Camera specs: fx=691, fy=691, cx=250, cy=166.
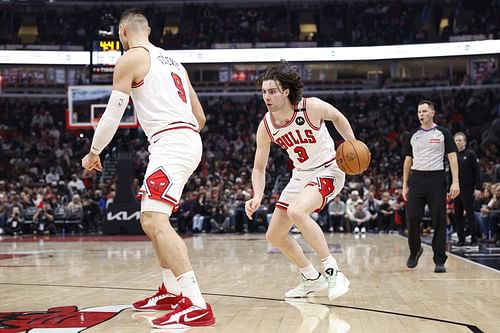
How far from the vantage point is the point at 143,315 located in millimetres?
4875

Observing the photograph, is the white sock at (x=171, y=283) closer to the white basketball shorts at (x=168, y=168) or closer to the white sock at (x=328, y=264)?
the white basketball shorts at (x=168, y=168)

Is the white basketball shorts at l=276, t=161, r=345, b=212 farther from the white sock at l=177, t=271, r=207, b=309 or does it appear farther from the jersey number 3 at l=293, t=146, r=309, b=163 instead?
the white sock at l=177, t=271, r=207, b=309

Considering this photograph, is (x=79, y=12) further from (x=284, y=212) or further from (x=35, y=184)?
(x=284, y=212)

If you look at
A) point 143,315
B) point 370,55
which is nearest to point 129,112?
point 143,315

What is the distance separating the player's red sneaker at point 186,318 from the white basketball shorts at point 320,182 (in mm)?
1716

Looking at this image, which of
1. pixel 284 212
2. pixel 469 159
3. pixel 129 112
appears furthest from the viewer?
pixel 129 112

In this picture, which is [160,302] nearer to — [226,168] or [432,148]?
[432,148]

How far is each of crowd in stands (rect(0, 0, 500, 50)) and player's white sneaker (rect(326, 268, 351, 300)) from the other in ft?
99.5

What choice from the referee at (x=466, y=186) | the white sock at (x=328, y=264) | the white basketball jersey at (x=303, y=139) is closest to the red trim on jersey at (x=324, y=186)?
the white basketball jersey at (x=303, y=139)

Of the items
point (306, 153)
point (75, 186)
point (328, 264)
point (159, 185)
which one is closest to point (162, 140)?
point (159, 185)

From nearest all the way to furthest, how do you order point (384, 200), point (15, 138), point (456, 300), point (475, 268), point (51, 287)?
point (456, 300) → point (51, 287) → point (475, 268) → point (384, 200) → point (15, 138)

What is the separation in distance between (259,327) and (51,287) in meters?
3.05

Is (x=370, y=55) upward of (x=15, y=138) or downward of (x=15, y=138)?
upward

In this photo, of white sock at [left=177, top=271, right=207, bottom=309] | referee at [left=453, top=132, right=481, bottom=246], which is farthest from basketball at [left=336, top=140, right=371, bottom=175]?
referee at [left=453, top=132, right=481, bottom=246]
